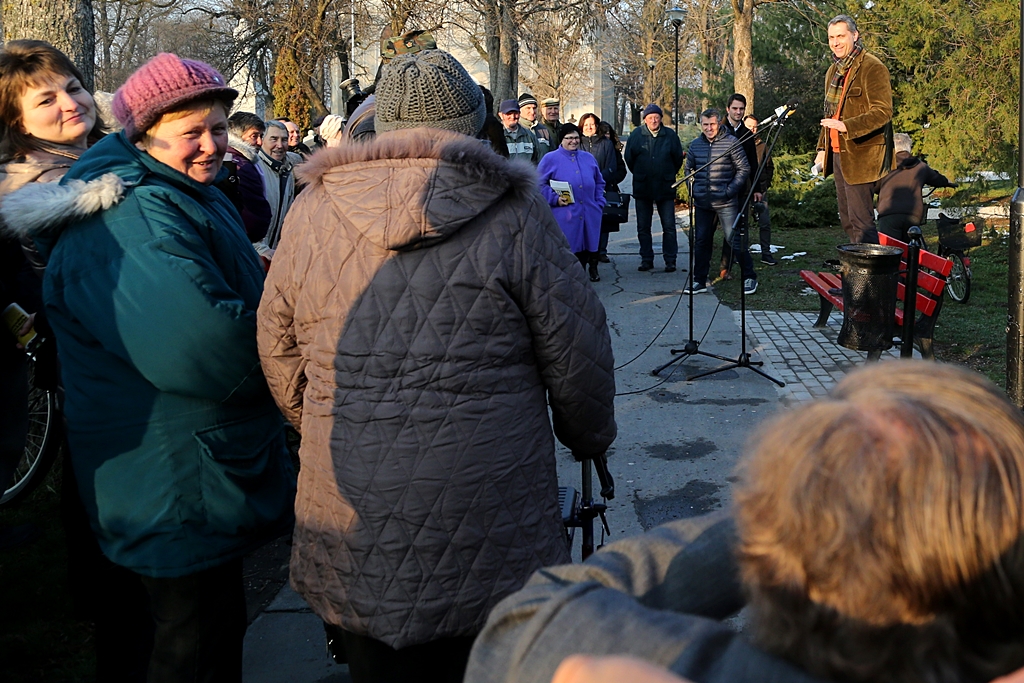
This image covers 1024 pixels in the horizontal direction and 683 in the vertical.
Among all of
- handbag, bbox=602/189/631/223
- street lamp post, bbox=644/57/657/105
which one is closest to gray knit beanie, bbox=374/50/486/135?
handbag, bbox=602/189/631/223

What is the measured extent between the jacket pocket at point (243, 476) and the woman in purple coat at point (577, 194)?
7.58 meters

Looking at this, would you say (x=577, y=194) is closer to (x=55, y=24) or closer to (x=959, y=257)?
(x=959, y=257)

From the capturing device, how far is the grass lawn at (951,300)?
787 centimetres

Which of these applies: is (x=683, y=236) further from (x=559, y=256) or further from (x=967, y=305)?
(x=559, y=256)

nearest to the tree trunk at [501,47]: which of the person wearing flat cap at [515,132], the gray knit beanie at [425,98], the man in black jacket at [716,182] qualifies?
the person wearing flat cap at [515,132]

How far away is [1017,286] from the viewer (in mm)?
4410

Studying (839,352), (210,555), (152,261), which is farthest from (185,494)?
(839,352)

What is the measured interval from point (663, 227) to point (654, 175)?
0.64 meters

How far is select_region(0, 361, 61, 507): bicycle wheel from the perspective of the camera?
16.5ft

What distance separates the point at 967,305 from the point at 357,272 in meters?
8.93

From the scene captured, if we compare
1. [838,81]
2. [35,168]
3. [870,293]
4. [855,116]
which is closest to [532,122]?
[838,81]

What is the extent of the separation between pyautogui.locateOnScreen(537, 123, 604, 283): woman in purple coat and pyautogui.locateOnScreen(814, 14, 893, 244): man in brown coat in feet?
10.5

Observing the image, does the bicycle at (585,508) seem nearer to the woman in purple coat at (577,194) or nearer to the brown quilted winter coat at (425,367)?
the brown quilted winter coat at (425,367)

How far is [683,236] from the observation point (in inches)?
631
